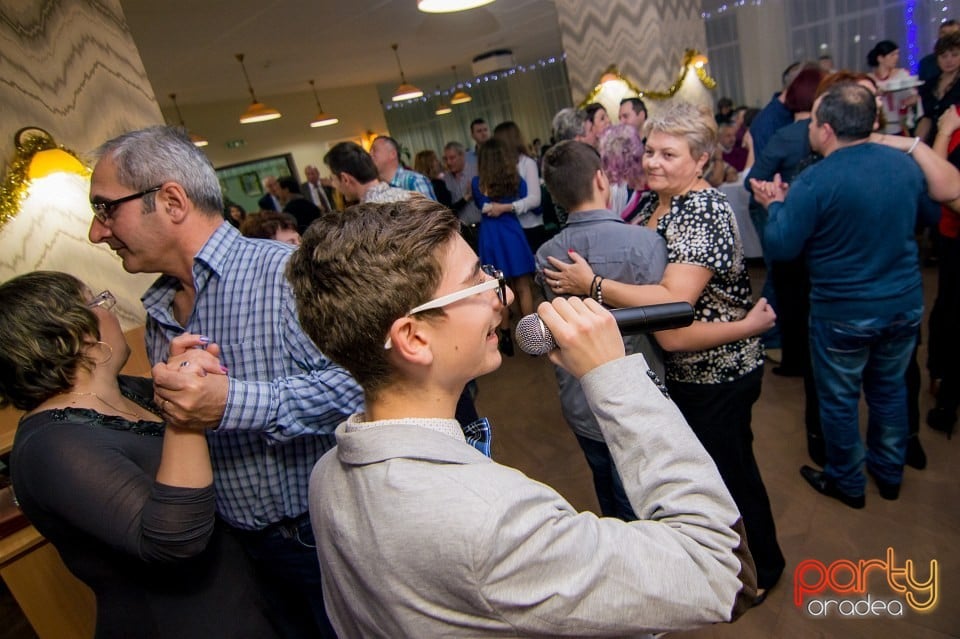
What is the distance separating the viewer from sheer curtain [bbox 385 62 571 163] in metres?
14.9

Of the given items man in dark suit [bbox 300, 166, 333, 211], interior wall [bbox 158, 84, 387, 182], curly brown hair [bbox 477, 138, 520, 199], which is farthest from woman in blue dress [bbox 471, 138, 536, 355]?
interior wall [bbox 158, 84, 387, 182]

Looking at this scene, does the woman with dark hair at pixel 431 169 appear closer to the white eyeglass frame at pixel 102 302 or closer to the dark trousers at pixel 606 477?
the dark trousers at pixel 606 477

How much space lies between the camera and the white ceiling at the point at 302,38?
5488 mm

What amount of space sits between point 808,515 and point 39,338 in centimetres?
279

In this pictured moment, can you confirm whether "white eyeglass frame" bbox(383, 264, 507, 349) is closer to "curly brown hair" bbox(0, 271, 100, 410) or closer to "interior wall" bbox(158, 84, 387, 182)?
"curly brown hair" bbox(0, 271, 100, 410)

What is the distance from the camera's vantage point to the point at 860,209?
184 centimetres

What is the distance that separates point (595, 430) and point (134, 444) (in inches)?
48.8

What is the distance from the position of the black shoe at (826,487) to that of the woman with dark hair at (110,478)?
7.69 feet

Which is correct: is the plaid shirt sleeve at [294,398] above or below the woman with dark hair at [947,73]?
below

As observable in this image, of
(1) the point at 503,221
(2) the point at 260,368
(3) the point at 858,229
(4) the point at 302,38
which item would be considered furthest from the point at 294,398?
(4) the point at 302,38

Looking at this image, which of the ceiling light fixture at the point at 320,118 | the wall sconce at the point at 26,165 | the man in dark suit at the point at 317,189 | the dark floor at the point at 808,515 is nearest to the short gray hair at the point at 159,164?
the wall sconce at the point at 26,165

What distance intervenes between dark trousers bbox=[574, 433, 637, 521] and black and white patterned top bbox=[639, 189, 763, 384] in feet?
1.16

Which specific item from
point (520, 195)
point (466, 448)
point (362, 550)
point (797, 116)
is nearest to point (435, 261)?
point (466, 448)

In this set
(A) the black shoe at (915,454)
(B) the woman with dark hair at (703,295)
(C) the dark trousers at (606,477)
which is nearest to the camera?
(B) the woman with dark hair at (703,295)
